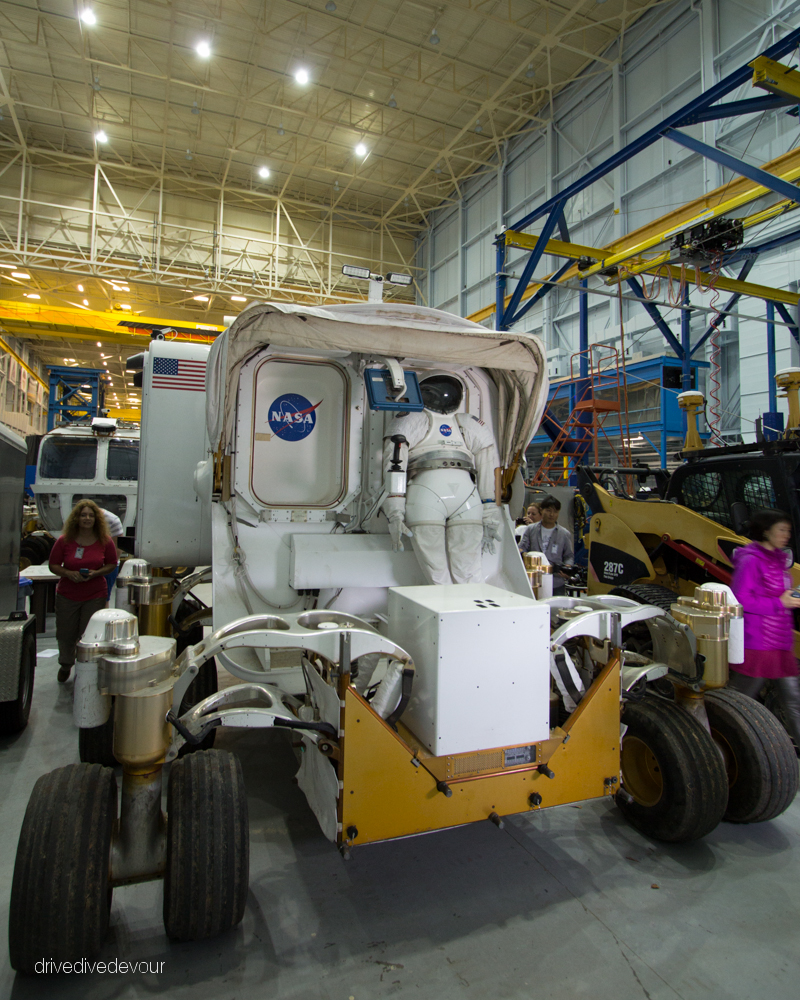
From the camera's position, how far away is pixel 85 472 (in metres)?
9.22

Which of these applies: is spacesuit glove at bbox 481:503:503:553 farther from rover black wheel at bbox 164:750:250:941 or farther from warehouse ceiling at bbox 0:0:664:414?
warehouse ceiling at bbox 0:0:664:414

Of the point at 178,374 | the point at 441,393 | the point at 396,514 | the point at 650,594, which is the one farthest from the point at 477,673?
the point at 178,374

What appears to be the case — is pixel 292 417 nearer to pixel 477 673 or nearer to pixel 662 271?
pixel 477 673

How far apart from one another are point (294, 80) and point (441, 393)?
44.9 ft

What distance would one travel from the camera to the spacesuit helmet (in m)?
4.36

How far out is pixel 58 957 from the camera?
6.50ft

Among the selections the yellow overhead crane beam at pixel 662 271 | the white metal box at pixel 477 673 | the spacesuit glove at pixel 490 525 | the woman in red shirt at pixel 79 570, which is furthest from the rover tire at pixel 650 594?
the yellow overhead crane beam at pixel 662 271

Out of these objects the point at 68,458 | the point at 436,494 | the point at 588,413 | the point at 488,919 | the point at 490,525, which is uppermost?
the point at 588,413

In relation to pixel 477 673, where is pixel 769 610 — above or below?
above

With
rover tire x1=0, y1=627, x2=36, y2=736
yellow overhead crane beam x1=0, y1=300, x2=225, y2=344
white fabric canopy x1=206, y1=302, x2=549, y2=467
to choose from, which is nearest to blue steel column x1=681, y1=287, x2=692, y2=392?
white fabric canopy x1=206, y1=302, x2=549, y2=467

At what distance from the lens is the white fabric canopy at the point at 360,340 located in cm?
355

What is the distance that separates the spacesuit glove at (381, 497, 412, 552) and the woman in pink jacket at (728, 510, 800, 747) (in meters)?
2.22

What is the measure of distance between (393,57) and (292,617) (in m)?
15.9

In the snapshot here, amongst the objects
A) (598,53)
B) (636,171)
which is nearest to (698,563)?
(636,171)
